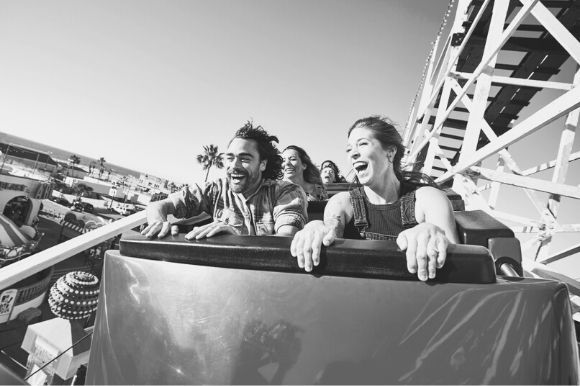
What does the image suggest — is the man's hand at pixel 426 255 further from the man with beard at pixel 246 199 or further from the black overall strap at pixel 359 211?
the man with beard at pixel 246 199

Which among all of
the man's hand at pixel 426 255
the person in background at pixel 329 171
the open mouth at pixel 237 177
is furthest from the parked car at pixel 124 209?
the man's hand at pixel 426 255

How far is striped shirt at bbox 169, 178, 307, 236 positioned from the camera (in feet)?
5.98

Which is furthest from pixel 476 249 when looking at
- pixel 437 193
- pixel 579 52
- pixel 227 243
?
pixel 579 52

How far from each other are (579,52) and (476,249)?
8.36 feet

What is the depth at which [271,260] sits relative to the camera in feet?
2.19

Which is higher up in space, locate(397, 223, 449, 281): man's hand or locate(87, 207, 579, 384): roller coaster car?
locate(397, 223, 449, 281): man's hand

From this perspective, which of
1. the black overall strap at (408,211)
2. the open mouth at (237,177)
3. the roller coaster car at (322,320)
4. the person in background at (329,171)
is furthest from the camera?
the person in background at (329,171)

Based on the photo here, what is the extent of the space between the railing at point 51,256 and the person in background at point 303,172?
1977mm

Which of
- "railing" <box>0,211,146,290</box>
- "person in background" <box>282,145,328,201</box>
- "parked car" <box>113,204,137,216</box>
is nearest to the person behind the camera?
"railing" <box>0,211,146,290</box>

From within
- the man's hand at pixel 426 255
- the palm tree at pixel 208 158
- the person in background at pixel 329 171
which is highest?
the palm tree at pixel 208 158

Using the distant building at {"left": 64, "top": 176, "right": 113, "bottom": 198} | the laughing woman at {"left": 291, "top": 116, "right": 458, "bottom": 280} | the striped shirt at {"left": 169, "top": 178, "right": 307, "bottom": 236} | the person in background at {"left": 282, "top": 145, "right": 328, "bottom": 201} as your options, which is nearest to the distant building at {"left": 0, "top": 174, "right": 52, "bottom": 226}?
the person in background at {"left": 282, "top": 145, "right": 328, "bottom": 201}

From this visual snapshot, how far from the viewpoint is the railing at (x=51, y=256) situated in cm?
135

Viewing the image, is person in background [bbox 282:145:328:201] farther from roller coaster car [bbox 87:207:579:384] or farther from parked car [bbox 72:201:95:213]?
parked car [bbox 72:201:95:213]

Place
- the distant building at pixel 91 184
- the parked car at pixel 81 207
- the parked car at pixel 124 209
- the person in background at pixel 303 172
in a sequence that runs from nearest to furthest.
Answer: the person in background at pixel 303 172 < the parked car at pixel 81 207 < the parked car at pixel 124 209 < the distant building at pixel 91 184
